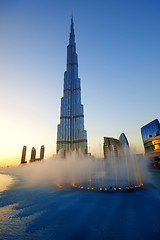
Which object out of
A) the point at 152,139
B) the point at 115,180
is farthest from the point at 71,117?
the point at 115,180

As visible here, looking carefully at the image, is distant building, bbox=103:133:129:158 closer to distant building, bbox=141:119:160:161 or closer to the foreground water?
distant building, bbox=141:119:160:161

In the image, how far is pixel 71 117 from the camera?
183125mm

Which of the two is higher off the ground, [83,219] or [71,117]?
[71,117]

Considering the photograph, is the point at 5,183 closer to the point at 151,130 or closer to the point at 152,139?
the point at 152,139

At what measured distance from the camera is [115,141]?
5630 inches

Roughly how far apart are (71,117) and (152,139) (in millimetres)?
130741

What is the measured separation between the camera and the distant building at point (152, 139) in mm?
60112

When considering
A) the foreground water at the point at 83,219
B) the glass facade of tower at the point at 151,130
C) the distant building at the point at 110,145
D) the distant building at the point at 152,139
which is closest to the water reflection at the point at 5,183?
the foreground water at the point at 83,219

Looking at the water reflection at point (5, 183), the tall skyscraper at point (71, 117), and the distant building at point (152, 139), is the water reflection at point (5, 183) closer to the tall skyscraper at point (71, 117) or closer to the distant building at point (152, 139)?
the distant building at point (152, 139)

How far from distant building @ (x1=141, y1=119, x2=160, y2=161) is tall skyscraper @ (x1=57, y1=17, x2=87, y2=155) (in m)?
102

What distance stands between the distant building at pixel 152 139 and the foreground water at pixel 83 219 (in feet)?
185

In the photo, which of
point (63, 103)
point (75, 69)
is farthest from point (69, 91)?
point (75, 69)

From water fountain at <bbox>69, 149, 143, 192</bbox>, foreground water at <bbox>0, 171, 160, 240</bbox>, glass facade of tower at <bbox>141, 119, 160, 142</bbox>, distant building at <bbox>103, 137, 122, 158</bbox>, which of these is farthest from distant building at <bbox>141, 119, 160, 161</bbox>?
foreground water at <bbox>0, 171, 160, 240</bbox>

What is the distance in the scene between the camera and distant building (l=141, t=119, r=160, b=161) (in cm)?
6011
